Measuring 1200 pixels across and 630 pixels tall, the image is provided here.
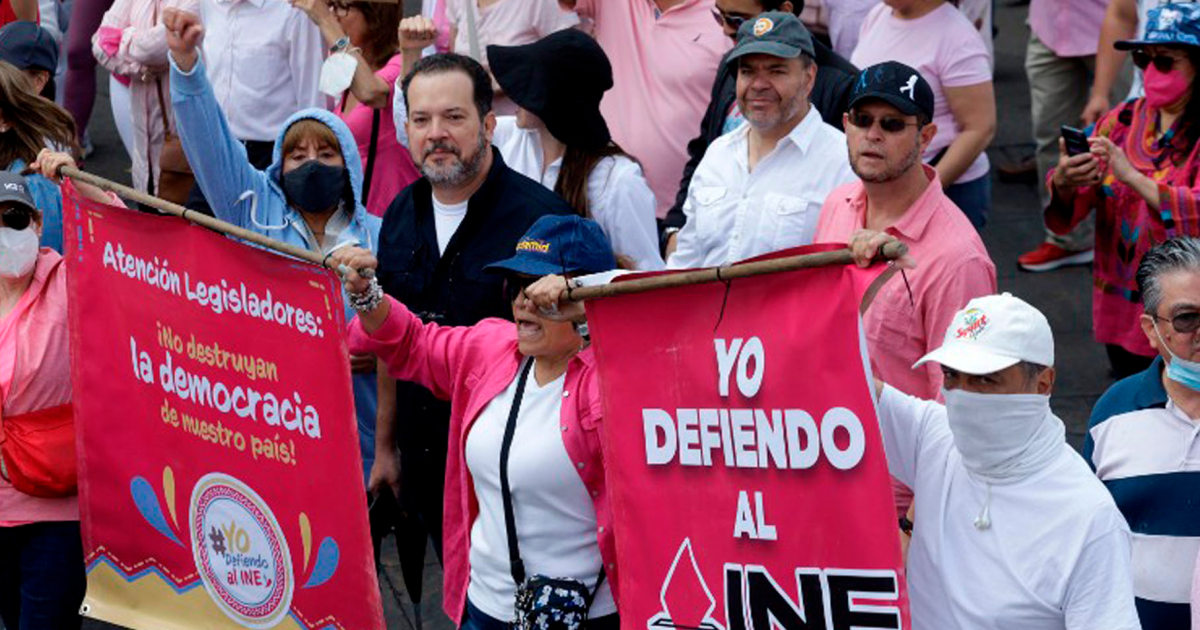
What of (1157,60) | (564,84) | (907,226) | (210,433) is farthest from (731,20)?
(210,433)

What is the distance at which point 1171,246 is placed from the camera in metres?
5.07

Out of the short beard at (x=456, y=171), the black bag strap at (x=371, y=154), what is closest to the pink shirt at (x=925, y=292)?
the short beard at (x=456, y=171)

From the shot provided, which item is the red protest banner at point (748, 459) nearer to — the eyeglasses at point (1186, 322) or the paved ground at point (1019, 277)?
the eyeglasses at point (1186, 322)

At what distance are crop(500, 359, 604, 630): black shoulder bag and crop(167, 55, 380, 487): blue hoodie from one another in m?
1.51

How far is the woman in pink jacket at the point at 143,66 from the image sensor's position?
8.54 metres

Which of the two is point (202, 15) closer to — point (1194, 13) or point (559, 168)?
point (559, 168)

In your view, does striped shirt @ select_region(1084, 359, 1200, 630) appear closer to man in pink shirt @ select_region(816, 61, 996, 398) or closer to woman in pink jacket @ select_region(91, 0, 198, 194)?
man in pink shirt @ select_region(816, 61, 996, 398)

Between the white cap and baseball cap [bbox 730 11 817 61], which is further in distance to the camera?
baseball cap [bbox 730 11 817 61]

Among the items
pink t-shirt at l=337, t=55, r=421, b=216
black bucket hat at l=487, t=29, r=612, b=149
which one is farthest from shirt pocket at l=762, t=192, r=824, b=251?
pink t-shirt at l=337, t=55, r=421, b=216

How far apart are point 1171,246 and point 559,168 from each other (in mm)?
2184

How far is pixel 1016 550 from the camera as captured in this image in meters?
4.23

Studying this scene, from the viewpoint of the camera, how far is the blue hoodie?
639cm

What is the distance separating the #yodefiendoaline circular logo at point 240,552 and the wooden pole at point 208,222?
0.74 metres

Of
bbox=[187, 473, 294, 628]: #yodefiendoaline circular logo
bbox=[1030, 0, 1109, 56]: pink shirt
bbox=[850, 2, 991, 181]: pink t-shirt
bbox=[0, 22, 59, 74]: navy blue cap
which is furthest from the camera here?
bbox=[1030, 0, 1109, 56]: pink shirt
